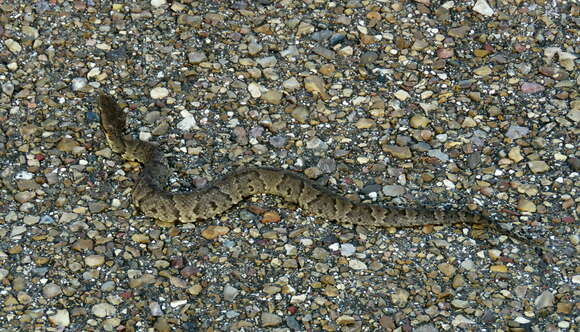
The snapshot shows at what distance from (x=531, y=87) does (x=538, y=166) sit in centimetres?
147

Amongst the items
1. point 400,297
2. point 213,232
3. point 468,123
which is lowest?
point 213,232

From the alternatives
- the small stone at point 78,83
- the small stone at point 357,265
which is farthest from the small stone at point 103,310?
the small stone at point 78,83

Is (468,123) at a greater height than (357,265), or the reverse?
(468,123)

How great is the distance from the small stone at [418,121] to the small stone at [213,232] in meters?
2.73

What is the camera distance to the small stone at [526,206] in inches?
375

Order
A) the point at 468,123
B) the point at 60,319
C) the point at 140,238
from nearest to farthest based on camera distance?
the point at 60,319
the point at 140,238
the point at 468,123

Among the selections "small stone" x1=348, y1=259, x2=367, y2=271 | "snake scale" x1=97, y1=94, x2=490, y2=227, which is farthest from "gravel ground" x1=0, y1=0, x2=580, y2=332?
"snake scale" x1=97, y1=94, x2=490, y2=227

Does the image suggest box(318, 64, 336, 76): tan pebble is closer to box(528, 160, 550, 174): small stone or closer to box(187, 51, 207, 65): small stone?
box(187, 51, 207, 65): small stone

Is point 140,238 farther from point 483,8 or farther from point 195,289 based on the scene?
point 483,8

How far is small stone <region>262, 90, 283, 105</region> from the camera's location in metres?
10.9

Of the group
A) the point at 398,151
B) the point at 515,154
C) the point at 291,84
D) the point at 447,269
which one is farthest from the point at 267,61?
the point at 447,269

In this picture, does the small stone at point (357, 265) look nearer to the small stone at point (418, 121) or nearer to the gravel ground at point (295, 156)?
the gravel ground at point (295, 156)

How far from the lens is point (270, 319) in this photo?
8258 mm

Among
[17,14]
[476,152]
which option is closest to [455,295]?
[476,152]
